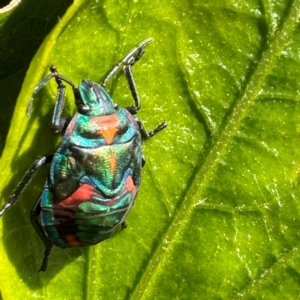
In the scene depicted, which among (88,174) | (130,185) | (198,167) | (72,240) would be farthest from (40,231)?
(198,167)

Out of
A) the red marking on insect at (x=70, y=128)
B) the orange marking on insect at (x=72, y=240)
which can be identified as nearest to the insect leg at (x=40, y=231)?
the orange marking on insect at (x=72, y=240)

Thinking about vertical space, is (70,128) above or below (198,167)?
above

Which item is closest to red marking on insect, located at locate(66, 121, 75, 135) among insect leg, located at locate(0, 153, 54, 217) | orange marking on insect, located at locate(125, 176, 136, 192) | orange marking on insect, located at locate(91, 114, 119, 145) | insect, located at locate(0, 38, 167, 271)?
insect, located at locate(0, 38, 167, 271)

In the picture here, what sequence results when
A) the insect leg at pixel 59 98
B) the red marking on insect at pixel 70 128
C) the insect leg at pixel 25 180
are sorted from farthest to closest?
the red marking on insect at pixel 70 128 → the insect leg at pixel 25 180 → the insect leg at pixel 59 98

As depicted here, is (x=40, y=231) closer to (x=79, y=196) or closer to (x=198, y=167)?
(x=79, y=196)

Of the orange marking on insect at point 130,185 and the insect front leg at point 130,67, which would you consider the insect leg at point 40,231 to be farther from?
the insect front leg at point 130,67

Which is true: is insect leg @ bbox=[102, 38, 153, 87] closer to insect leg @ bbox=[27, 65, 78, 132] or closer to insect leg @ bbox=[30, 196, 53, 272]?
insect leg @ bbox=[27, 65, 78, 132]

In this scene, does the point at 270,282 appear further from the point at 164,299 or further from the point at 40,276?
the point at 40,276
